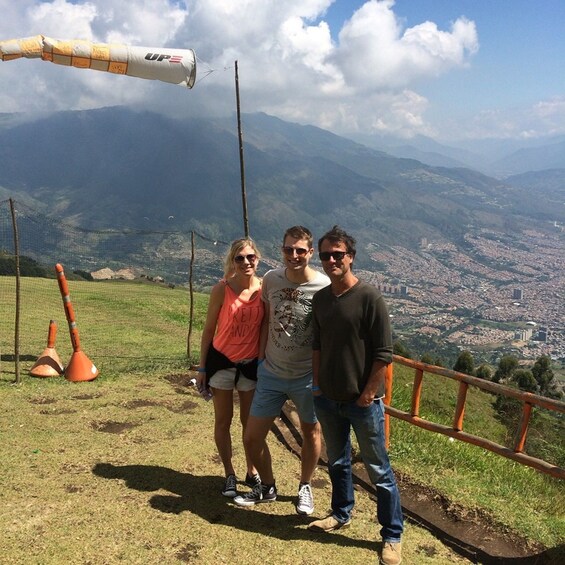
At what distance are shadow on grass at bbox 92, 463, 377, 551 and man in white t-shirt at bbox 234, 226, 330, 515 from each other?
540 mm

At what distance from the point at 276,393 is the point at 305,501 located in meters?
1.09

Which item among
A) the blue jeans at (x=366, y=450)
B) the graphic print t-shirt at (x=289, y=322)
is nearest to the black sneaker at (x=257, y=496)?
the blue jeans at (x=366, y=450)

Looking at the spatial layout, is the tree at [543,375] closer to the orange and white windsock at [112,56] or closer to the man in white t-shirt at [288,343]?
the orange and white windsock at [112,56]

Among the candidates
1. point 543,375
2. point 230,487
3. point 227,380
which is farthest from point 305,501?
point 543,375

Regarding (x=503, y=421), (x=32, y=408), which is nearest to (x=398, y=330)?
(x=503, y=421)

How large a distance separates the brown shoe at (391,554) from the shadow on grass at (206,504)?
19 cm

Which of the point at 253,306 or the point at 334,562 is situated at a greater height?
the point at 253,306

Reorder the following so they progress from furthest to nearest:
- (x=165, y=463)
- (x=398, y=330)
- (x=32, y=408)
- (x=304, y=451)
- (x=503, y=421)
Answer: (x=398, y=330)
(x=503, y=421)
(x=32, y=408)
(x=165, y=463)
(x=304, y=451)

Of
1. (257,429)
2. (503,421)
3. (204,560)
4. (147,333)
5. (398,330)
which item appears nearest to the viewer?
(204,560)

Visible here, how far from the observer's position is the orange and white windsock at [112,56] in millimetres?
7555

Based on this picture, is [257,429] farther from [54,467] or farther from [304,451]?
[54,467]

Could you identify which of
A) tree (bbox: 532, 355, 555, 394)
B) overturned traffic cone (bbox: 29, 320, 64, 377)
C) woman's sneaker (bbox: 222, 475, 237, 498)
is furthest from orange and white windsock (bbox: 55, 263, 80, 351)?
tree (bbox: 532, 355, 555, 394)

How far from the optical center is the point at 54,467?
16.0 feet

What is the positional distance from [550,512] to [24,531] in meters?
4.95
